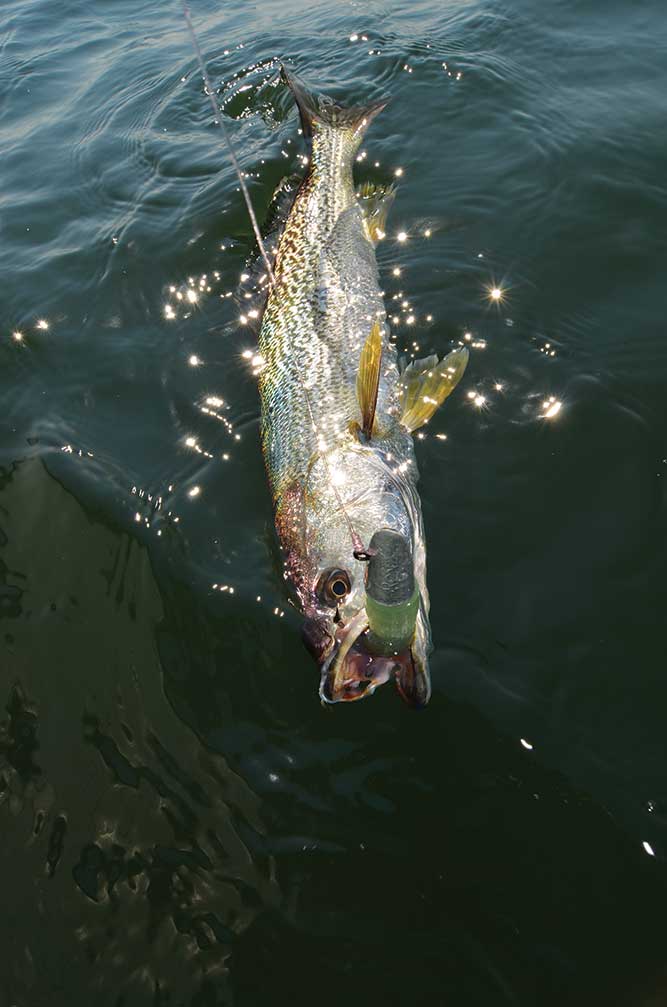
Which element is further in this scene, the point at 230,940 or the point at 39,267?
the point at 39,267

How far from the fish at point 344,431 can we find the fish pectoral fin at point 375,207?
1 cm

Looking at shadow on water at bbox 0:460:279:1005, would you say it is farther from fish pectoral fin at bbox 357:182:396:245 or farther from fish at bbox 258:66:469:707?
fish pectoral fin at bbox 357:182:396:245

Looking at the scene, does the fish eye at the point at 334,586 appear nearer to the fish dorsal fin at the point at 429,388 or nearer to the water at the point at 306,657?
the water at the point at 306,657

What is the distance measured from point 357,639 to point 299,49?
760 cm

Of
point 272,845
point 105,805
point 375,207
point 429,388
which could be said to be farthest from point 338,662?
point 375,207

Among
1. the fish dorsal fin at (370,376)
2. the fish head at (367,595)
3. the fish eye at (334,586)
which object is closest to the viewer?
the fish head at (367,595)

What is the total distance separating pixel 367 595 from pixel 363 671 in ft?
1.20

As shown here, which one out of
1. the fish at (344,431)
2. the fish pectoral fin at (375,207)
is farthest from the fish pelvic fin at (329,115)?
the fish pectoral fin at (375,207)

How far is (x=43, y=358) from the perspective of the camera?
4598 mm

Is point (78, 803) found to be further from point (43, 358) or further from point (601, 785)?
point (43, 358)

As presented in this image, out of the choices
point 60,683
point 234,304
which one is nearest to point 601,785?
point 60,683

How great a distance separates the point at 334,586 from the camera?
273 centimetres

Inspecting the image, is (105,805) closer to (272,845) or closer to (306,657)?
(272,845)

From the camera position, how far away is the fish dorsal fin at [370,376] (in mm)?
3131
